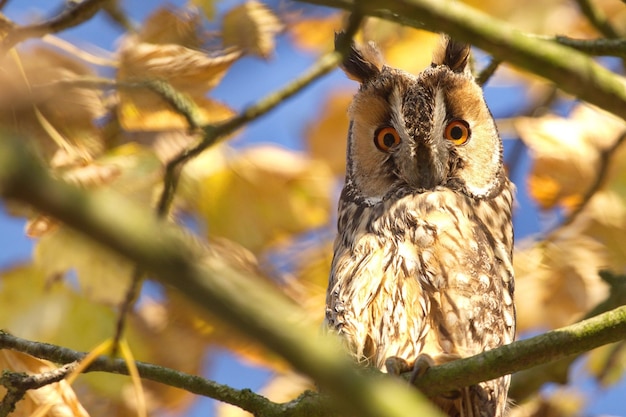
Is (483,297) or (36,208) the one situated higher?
(483,297)

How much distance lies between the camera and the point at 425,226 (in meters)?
2.82

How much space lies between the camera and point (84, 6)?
2.54 meters

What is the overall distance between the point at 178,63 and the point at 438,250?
3.16 ft

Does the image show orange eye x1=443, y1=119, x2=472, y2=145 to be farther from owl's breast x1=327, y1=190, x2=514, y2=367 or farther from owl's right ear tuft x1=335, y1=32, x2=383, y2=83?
owl's right ear tuft x1=335, y1=32, x2=383, y2=83

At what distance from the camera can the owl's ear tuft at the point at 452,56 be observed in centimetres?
312

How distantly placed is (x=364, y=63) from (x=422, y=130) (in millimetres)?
449

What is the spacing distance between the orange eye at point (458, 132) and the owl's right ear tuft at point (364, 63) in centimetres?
35

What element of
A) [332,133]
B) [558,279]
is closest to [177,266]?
[558,279]

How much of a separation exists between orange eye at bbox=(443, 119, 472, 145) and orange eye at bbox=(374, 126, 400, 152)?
0.56 feet

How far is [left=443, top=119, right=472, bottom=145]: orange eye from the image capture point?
304 centimetres

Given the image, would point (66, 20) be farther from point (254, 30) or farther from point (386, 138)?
point (386, 138)

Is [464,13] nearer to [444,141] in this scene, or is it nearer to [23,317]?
[444,141]

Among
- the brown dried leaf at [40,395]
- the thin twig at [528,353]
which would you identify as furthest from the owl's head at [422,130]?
the brown dried leaf at [40,395]

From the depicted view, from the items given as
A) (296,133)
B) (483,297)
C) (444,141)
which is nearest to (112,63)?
(444,141)
